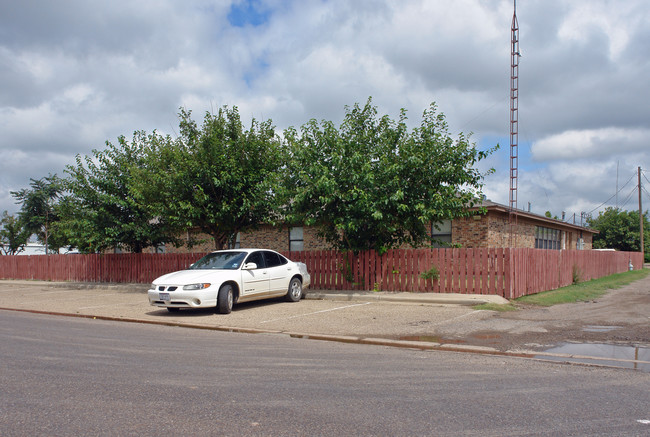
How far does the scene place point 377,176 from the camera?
14867 millimetres

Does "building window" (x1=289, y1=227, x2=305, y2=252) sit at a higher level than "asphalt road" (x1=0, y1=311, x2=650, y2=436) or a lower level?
higher

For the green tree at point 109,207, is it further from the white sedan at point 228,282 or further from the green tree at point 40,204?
the green tree at point 40,204

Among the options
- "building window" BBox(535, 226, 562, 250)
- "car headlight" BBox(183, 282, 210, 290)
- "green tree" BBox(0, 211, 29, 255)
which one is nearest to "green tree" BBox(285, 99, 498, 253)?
"car headlight" BBox(183, 282, 210, 290)

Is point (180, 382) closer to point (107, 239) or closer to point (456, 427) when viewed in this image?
point (456, 427)

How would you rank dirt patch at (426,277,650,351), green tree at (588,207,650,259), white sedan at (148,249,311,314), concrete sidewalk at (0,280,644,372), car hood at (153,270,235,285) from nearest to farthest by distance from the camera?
dirt patch at (426,277,650,351) → concrete sidewalk at (0,280,644,372) → white sedan at (148,249,311,314) → car hood at (153,270,235,285) → green tree at (588,207,650,259)

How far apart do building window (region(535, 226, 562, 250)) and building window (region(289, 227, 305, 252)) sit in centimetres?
1232

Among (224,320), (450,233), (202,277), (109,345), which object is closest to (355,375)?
(109,345)

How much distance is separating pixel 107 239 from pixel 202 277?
10.9m

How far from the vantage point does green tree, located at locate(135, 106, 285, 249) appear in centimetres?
Result: 1767

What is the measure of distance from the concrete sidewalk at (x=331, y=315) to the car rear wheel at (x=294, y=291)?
221 millimetres

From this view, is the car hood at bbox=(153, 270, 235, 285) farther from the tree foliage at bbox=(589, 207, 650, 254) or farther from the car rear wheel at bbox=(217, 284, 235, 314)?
the tree foliage at bbox=(589, 207, 650, 254)

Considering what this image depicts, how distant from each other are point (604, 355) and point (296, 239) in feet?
67.0

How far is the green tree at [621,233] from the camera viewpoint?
2212 inches

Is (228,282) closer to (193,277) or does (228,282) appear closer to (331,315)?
(193,277)
